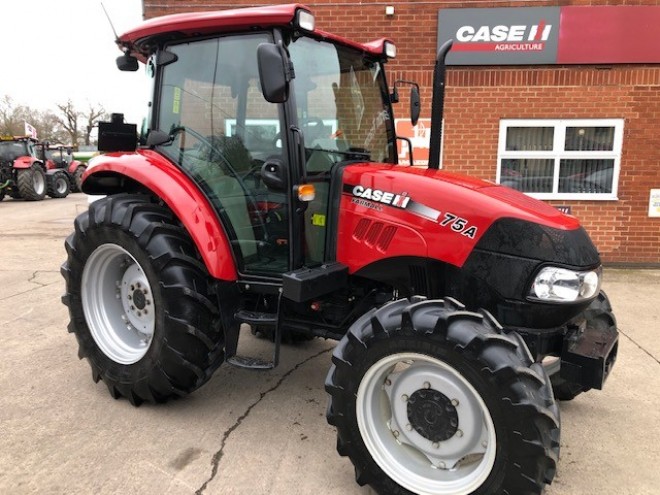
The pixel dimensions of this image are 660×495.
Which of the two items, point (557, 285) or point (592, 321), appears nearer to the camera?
point (557, 285)

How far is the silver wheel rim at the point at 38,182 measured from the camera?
17.3 metres

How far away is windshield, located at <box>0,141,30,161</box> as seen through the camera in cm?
1698

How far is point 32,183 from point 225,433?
17.3 meters

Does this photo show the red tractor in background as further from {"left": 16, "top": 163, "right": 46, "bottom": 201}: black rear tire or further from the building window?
the building window

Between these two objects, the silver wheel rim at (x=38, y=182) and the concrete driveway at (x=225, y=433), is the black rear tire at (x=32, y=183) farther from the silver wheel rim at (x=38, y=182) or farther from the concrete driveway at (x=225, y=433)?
the concrete driveway at (x=225, y=433)

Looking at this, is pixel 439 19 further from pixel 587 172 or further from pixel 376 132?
pixel 376 132

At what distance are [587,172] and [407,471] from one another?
6.04m

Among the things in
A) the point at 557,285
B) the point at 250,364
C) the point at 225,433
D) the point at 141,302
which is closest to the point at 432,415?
the point at 557,285

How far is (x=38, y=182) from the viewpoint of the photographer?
17484 millimetres

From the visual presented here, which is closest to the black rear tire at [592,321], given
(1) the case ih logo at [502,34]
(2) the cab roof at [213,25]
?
(2) the cab roof at [213,25]

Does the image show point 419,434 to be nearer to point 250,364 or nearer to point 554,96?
point 250,364

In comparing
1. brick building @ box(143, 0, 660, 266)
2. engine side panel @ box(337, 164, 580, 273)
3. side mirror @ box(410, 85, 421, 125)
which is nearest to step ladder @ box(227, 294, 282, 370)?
engine side panel @ box(337, 164, 580, 273)

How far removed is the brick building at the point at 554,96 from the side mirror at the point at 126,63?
4.03m

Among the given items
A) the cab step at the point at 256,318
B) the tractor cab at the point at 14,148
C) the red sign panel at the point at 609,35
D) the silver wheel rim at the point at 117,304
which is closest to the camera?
the cab step at the point at 256,318
